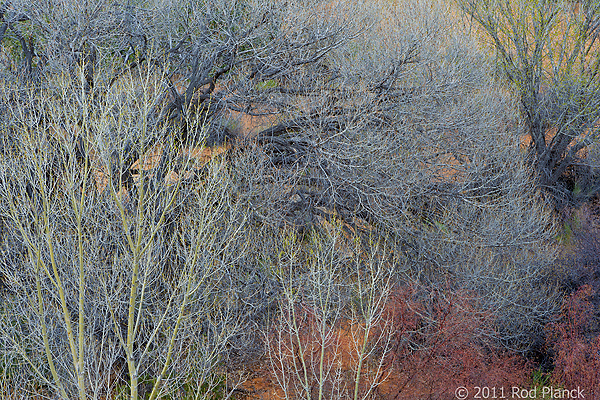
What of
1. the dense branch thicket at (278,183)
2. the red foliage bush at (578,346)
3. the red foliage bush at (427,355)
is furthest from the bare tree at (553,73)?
the red foliage bush at (427,355)

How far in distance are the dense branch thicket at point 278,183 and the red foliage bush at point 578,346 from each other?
926 millimetres

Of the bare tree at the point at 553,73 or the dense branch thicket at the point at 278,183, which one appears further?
the bare tree at the point at 553,73

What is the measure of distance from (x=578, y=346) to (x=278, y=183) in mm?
7451

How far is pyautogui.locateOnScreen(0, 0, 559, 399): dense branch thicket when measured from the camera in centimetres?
1099

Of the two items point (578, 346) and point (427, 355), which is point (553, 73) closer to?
point (578, 346)

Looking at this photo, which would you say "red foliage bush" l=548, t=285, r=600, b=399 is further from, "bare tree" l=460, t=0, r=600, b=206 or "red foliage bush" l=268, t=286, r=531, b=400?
"bare tree" l=460, t=0, r=600, b=206

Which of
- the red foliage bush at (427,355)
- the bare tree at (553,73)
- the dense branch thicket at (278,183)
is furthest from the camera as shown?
the bare tree at (553,73)

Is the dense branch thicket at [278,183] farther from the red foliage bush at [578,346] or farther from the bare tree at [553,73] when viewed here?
the bare tree at [553,73]

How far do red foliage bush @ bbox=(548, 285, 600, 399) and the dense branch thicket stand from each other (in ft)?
3.04

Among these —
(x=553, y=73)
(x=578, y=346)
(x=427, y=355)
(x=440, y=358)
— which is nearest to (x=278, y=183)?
(x=427, y=355)

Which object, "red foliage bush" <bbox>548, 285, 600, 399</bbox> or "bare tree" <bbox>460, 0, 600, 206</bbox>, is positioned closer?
"red foliage bush" <bbox>548, 285, 600, 399</bbox>

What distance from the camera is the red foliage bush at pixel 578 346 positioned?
11.3 m

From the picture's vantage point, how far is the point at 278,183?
1285cm

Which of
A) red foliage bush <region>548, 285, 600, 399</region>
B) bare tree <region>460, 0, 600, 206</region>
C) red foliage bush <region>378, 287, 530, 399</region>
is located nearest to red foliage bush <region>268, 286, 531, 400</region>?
red foliage bush <region>378, 287, 530, 399</region>
